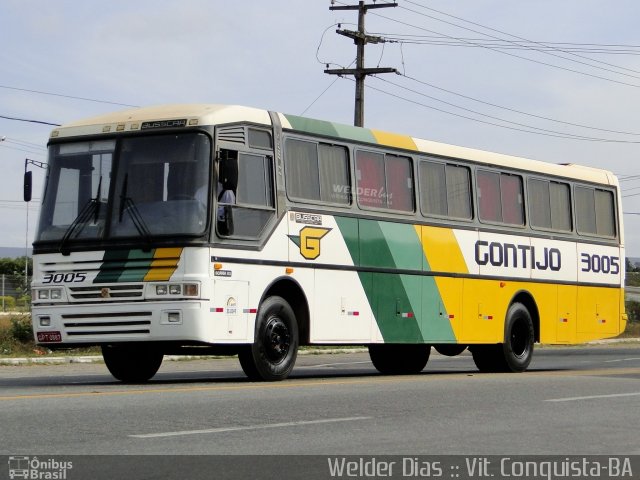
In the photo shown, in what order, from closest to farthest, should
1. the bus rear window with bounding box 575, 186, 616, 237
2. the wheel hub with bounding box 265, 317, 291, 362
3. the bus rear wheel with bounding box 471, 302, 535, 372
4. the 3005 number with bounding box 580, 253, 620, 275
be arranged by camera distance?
the wheel hub with bounding box 265, 317, 291, 362 < the bus rear wheel with bounding box 471, 302, 535, 372 < the 3005 number with bounding box 580, 253, 620, 275 < the bus rear window with bounding box 575, 186, 616, 237

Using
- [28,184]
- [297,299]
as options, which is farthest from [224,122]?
[28,184]

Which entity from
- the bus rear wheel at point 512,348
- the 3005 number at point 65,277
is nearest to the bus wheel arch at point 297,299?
the 3005 number at point 65,277

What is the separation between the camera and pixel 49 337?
1652 cm

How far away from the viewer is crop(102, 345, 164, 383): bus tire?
1789 centimetres

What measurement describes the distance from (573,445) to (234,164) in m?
7.25

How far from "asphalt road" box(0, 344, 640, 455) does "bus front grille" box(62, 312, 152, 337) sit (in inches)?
26.9

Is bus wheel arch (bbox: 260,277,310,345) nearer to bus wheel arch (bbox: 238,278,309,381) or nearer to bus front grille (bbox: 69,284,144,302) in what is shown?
bus wheel arch (bbox: 238,278,309,381)

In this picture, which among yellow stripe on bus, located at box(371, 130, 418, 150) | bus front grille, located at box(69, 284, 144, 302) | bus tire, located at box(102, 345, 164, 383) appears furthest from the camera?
yellow stripe on bus, located at box(371, 130, 418, 150)

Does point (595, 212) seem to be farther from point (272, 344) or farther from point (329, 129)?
point (272, 344)

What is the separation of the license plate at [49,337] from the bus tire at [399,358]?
23.5 ft

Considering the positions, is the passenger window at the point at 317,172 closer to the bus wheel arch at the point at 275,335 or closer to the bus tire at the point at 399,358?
the bus wheel arch at the point at 275,335

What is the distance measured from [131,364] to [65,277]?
2.10 metres

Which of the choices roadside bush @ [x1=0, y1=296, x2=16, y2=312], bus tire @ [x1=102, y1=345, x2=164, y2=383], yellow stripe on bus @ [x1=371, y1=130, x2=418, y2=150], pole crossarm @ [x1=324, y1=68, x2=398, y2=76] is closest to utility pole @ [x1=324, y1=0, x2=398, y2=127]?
pole crossarm @ [x1=324, y1=68, x2=398, y2=76]
